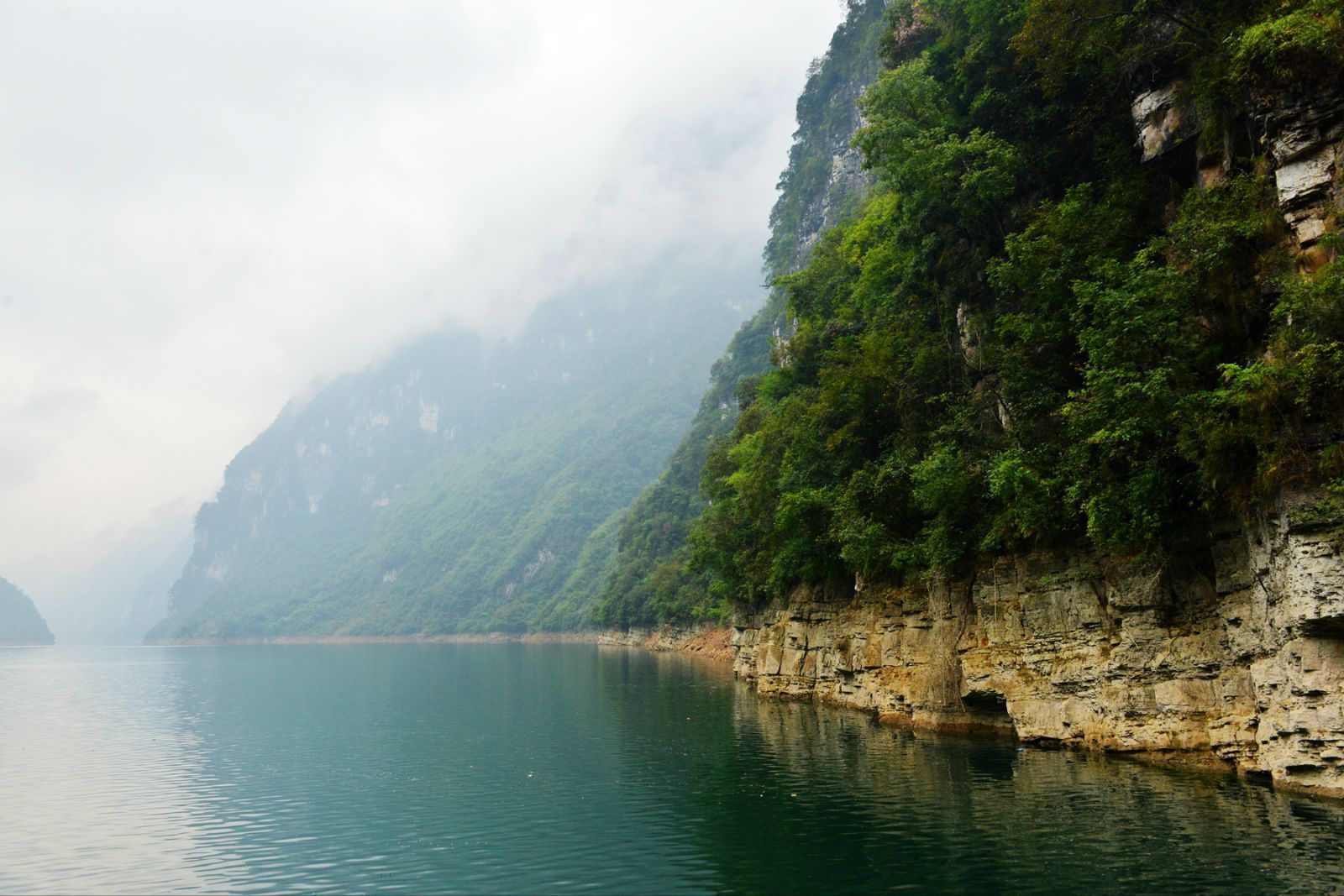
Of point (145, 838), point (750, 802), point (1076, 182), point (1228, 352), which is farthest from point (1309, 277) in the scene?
point (145, 838)

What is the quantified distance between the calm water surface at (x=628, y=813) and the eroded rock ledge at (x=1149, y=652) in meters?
1.24

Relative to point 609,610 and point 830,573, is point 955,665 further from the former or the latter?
point 609,610

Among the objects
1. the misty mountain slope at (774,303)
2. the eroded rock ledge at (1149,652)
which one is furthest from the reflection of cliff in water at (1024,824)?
the misty mountain slope at (774,303)

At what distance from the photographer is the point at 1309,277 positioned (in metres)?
17.8

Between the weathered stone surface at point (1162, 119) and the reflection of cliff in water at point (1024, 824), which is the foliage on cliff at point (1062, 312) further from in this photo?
the reflection of cliff in water at point (1024, 824)

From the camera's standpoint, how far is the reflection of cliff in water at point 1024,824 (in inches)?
569

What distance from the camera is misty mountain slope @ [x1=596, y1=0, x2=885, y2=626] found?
103 meters

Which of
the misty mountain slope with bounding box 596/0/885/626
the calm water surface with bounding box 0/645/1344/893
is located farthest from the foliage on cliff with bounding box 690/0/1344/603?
the misty mountain slope with bounding box 596/0/885/626

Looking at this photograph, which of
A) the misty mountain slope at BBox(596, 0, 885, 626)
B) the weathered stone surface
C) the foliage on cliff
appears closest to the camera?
the foliage on cliff

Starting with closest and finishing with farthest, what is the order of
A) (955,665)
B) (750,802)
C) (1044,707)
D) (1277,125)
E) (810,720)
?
(1277,125)
(750,802)
(1044,707)
(955,665)
(810,720)

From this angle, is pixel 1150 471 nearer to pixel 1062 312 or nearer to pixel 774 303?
pixel 1062 312

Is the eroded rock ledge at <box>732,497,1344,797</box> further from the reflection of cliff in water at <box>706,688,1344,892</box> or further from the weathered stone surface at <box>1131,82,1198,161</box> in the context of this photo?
the weathered stone surface at <box>1131,82,1198,161</box>

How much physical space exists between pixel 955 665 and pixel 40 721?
48.8 m

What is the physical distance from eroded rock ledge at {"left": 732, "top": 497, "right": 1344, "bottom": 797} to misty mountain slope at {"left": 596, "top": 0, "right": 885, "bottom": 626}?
51.8 meters
